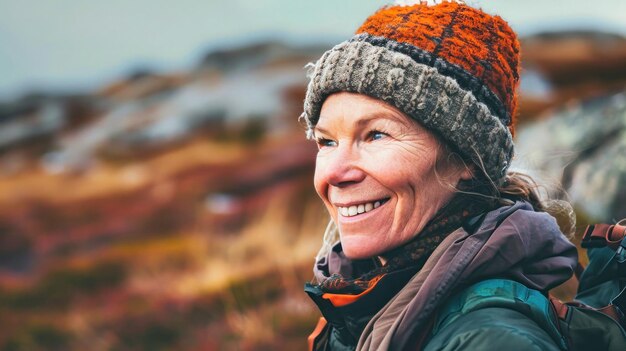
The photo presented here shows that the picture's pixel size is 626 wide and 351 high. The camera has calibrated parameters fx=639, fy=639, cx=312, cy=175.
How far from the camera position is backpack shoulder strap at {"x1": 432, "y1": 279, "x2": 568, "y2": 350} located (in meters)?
1.68

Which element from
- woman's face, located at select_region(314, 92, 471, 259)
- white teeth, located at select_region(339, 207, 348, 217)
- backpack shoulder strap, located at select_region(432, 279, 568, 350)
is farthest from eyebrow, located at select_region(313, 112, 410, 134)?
backpack shoulder strap, located at select_region(432, 279, 568, 350)

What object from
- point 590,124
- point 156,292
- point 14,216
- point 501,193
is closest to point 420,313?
point 501,193

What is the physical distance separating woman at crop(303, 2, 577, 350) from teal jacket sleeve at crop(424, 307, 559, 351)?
21cm

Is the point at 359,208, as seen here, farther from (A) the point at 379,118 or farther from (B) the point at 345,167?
(A) the point at 379,118

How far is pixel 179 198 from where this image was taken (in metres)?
9.16

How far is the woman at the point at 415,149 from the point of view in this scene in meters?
2.00

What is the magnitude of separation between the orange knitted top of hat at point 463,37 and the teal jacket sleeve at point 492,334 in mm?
775

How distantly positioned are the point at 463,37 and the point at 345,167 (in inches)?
22.3

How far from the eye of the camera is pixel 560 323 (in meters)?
1.85

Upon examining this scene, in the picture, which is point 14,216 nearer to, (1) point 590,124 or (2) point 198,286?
(2) point 198,286

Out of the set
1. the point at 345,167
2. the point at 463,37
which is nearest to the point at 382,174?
the point at 345,167

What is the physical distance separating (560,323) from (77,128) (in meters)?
10.2

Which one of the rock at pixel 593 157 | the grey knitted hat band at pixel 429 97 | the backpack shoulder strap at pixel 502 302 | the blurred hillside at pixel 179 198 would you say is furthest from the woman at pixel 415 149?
the blurred hillside at pixel 179 198

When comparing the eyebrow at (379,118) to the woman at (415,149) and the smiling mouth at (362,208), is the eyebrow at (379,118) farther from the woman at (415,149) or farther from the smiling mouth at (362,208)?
the smiling mouth at (362,208)
